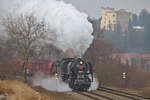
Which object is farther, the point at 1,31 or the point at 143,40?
the point at 143,40

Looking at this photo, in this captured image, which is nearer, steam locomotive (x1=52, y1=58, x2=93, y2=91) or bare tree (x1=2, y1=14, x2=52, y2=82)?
steam locomotive (x1=52, y1=58, x2=93, y2=91)

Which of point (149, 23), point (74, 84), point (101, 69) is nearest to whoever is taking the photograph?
point (74, 84)

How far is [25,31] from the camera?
27703mm

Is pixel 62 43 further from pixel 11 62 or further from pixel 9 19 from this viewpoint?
pixel 11 62

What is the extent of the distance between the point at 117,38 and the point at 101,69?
83.1m

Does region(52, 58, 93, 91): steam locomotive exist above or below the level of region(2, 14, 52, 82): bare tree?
below

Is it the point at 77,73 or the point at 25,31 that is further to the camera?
the point at 25,31

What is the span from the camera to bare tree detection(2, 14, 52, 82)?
27344mm

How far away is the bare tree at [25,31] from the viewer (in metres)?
27.3

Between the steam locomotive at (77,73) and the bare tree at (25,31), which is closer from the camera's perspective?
the steam locomotive at (77,73)

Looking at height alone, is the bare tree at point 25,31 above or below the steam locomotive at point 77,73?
above

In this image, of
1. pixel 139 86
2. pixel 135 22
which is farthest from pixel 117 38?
pixel 139 86

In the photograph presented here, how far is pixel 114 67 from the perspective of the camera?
105ft

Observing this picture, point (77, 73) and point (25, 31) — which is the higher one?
point (25, 31)
